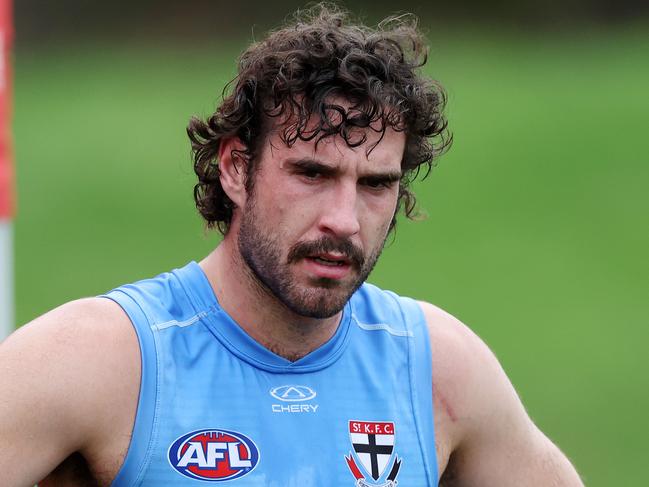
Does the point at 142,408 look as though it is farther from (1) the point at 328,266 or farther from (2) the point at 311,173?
(2) the point at 311,173

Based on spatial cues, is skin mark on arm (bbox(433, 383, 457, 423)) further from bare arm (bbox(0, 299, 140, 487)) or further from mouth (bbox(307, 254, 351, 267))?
bare arm (bbox(0, 299, 140, 487))

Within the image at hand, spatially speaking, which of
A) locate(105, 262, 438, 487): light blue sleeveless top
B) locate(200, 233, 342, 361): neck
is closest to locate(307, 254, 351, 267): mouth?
locate(200, 233, 342, 361): neck

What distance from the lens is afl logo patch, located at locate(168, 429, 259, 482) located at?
405 centimetres

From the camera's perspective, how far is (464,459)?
4586 mm

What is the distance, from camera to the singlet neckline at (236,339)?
170 inches

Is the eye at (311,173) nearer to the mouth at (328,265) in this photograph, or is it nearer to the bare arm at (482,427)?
the mouth at (328,265)

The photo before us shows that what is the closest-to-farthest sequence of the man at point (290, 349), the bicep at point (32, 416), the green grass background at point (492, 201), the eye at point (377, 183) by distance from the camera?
the bicep at point (32, 416) < the man at point (290, 349) < the eye at point (377, 183) < the green grass background at point (492, 201)

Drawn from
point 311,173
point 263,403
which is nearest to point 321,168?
point 311,173

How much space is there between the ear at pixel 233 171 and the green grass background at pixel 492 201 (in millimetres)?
6127

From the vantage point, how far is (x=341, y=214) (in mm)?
4180

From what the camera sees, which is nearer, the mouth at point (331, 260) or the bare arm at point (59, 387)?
the bare arm at point (59, 387)

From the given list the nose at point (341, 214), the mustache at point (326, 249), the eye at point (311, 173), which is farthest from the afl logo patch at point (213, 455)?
the eye at point (311, 173)

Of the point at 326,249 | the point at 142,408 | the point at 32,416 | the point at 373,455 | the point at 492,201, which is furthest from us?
the point at 492,201

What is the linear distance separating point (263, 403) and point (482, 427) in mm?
750
